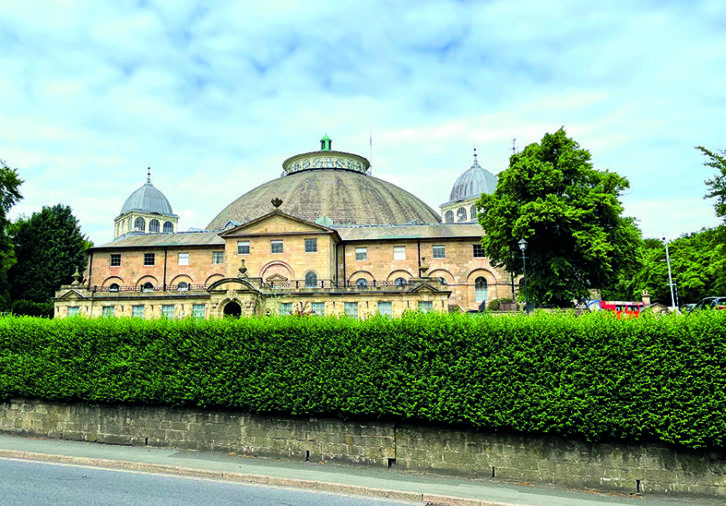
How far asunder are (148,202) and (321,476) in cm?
8271

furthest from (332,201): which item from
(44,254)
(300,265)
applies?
(44,254)

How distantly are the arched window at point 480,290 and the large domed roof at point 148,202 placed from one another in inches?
2293

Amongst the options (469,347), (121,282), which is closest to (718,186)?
(469,347)

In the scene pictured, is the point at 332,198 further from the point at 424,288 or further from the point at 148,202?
the point at 148,202

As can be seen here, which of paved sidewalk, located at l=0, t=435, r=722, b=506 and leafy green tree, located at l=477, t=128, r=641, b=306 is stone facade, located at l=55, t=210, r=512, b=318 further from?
paved sidewalk, located at l=0, t=435, r=722, b=506

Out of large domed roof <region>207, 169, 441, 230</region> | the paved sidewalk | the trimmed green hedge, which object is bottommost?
the paved sidewalk

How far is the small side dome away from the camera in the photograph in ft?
281

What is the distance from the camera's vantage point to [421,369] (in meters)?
13.3

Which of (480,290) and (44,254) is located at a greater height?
(44,254)

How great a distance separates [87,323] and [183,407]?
167 inches

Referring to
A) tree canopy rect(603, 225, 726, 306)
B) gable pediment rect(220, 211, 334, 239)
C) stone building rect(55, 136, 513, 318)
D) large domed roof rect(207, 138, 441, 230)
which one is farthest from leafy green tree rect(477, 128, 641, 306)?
large domed roof rect(207, 138, 441, 230)

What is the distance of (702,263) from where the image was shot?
52.8 m

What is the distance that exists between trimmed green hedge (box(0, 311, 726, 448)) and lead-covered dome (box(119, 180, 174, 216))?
73858 millimetres

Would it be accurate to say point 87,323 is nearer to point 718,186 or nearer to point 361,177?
point 718,186
